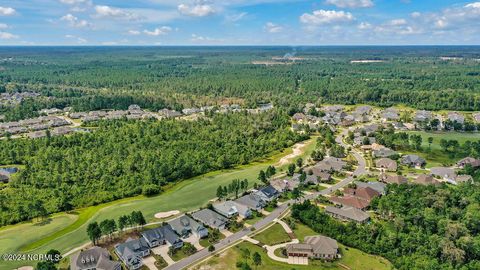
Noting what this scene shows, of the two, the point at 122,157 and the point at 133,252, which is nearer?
the point at 133,252

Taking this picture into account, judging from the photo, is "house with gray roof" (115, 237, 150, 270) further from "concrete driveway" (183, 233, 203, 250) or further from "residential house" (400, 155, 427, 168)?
"residential house" (400, 155, 427, 168)

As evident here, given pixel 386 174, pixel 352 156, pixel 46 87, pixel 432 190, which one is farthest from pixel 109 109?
pixel 432 190

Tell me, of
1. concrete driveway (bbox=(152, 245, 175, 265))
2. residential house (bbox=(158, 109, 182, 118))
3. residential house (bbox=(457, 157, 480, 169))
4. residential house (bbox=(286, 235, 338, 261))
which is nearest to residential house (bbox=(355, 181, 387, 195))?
residential house (bbox=(286, 235, 338, 261))

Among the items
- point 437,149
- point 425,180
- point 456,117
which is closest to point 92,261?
point 425,180

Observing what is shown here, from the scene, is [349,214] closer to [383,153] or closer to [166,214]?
[166,214]

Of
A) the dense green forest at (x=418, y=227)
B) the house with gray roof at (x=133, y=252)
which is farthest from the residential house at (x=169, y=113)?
the house with gray roof at (x=133, y=252)

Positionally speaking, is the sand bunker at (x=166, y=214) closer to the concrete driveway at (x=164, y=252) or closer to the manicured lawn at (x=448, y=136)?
the concrete driveway at (x=164, y=252)
